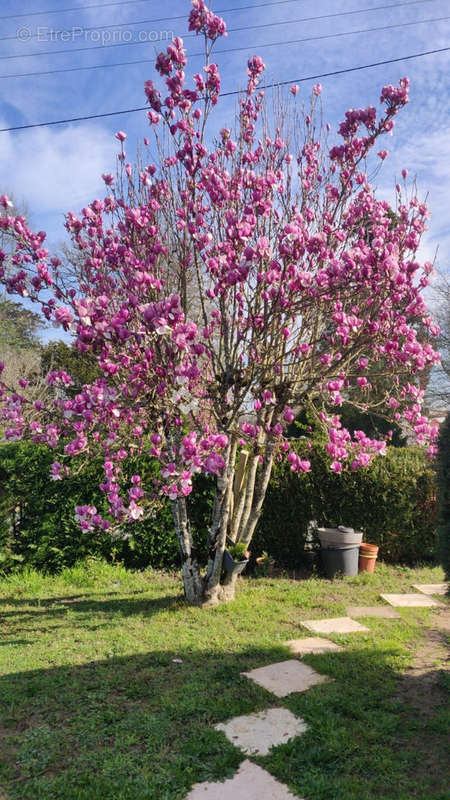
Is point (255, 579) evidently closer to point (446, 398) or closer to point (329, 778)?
point (329, 778)

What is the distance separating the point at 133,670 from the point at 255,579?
2909 millimetres

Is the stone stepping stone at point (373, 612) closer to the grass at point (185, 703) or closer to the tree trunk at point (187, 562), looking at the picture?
the grass at point (185, 703)

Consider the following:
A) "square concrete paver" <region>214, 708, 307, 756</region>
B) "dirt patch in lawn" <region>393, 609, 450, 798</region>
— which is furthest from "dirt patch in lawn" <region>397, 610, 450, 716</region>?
"square concrete paver" <region>214, 708, 307, 756</region>

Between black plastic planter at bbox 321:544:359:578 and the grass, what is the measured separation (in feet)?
3.38

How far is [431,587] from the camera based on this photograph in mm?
6539

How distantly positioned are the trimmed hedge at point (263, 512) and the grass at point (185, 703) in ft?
3.67

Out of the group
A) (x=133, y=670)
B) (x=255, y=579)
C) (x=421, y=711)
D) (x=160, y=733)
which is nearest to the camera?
(x=160, y=733)

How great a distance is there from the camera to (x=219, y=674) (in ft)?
12.6

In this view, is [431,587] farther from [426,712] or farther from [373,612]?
[426,712]

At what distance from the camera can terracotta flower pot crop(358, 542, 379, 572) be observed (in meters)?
7.19

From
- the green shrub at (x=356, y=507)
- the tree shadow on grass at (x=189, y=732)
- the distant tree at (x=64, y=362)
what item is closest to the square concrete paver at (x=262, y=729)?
the tree shadow on grass at (x=189, y=732)

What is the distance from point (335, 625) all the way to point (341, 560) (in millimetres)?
1921

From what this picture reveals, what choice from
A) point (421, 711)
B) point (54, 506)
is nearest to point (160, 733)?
point (421, 711)

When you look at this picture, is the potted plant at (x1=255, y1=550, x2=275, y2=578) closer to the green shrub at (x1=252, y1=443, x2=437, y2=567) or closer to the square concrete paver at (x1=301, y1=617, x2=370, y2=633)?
the green shrub at (x1=252, y1=443, x2=437, y2=567)
